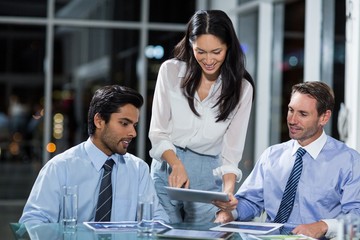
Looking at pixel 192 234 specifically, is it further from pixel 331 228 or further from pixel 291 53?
pixel 291 53

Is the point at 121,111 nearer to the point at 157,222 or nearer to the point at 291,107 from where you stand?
the point at 157,222

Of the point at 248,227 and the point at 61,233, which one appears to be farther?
the point at 248,227

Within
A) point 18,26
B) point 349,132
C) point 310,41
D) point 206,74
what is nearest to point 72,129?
point 18,26

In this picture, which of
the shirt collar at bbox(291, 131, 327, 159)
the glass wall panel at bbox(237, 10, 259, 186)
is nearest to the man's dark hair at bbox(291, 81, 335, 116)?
the shirt collar at bbox(291, 131, 327, 159)

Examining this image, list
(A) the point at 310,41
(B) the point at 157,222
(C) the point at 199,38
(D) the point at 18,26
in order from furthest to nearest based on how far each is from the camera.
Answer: (D) the point at 18,26, (A) the point at 310,41, (C) the point at 199,38, (B) the point at 157,222

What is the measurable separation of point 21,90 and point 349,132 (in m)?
5.52

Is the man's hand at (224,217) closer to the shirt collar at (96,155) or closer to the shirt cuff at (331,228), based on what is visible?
the shirt cuff at (331,228)

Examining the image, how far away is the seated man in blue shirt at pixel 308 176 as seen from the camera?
10.5ft

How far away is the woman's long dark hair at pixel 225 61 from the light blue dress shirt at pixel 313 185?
34 centimetres

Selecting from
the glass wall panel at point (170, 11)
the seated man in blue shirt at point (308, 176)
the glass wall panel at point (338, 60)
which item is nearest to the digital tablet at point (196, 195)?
the seated man in blue shirt at point (308, 176)

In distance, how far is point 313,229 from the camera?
2877mm

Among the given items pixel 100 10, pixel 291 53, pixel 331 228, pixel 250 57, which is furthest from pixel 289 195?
pixel 100 10

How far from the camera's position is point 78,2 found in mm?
9750

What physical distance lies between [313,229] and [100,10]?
7292 mm
